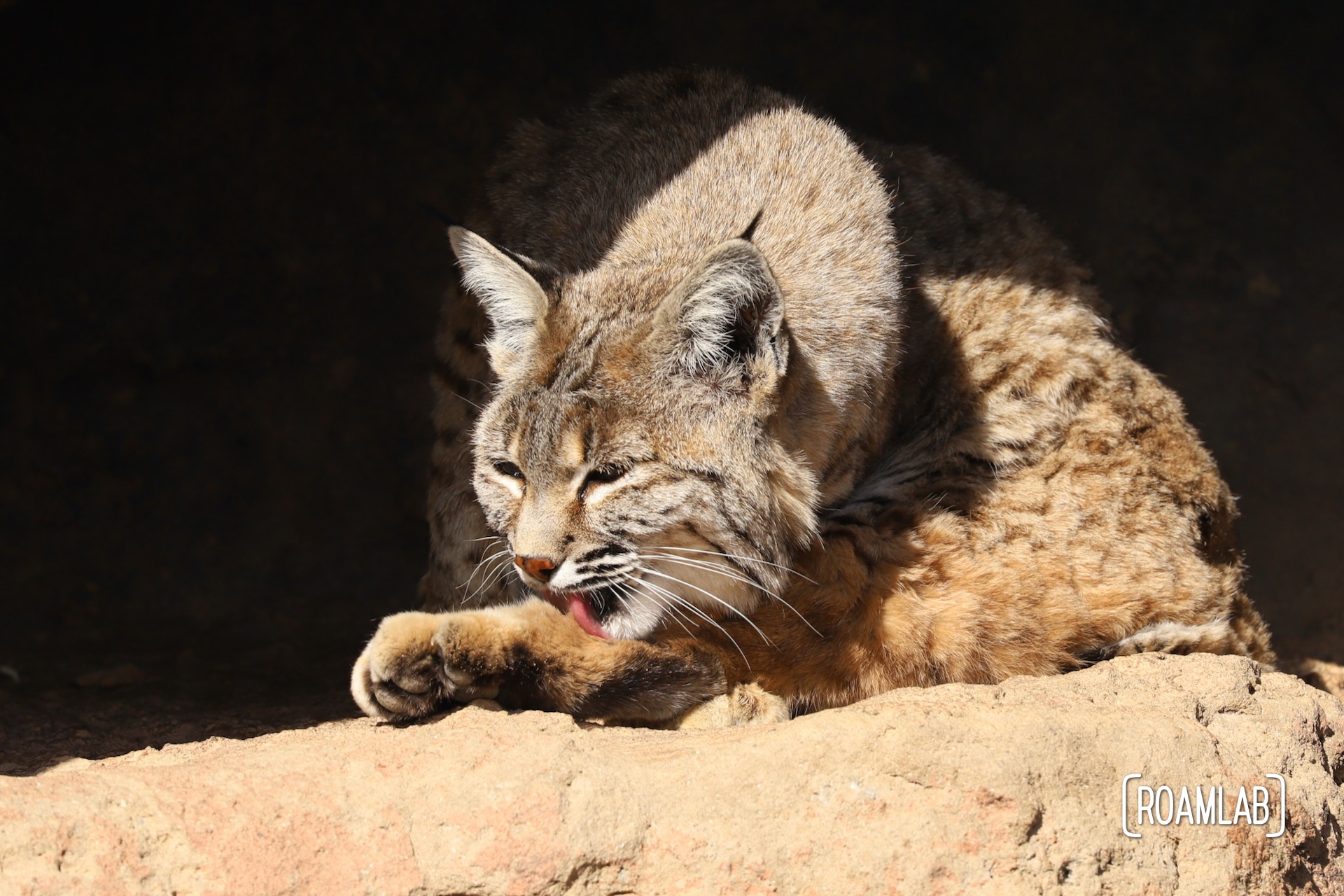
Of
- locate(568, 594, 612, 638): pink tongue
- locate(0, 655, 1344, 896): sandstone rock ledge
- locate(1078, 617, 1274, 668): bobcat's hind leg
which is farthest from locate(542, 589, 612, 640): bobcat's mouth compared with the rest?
locate(1078, 617, 1274, 668): bobcat's hind leg

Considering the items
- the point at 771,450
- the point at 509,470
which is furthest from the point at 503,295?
A: the point at 771,450

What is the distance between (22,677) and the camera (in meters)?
5.13

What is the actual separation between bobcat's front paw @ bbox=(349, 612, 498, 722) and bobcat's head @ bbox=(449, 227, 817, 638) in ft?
0.94

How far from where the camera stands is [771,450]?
3.62 metres

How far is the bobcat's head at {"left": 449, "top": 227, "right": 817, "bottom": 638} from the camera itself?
346cm

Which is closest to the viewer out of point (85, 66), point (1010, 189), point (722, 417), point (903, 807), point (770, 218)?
point (903, 807)

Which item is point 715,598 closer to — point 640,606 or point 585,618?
point 640,606

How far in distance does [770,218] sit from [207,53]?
3.76 meters

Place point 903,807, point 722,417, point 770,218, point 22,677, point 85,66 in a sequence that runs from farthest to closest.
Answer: point 85,66 → point 22,677 → point 770,218 → point 722,417 → point 903,807

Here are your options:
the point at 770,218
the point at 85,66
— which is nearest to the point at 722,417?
the point at 770,218

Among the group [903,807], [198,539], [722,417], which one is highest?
[198,539]

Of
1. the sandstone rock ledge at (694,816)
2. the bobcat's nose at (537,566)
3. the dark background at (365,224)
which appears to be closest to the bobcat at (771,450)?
the bobcat's nose at (537,566)

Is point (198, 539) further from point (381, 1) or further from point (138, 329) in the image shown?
point (381, 1)

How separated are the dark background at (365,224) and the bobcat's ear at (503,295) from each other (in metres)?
2.50
